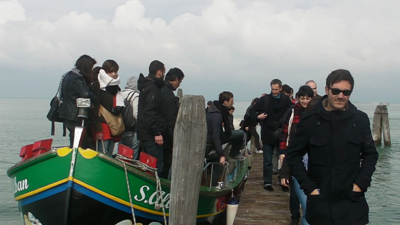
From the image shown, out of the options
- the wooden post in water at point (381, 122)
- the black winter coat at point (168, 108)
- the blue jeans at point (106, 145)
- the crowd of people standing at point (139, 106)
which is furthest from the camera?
the wooden post in water at point (381, 122)

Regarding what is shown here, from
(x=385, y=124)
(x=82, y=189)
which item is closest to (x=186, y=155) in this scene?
(x=82, y=189)

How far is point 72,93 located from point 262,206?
11.6ft

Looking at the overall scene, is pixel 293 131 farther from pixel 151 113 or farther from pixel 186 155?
pixel 151 113

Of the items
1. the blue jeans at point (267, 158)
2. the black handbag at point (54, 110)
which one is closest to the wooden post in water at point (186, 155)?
the black handbag at point (54, 110)

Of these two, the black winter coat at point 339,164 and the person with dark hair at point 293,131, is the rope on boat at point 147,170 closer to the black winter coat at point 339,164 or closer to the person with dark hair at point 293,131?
the person with dark hair at point 293,131

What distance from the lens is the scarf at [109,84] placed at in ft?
18.9

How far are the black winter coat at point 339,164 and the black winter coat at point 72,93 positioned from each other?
2.91 m

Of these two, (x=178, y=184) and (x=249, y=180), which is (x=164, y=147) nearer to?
(x=178, y=184)

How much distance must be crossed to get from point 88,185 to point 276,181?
501cm

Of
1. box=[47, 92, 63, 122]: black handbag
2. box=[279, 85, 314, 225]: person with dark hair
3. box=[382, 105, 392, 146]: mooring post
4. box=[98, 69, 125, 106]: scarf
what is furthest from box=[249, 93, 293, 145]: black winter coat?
box=[382, 105, 392, 146]: mooring post

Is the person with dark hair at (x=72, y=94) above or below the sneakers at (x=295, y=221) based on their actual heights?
above

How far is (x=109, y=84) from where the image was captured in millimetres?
5793

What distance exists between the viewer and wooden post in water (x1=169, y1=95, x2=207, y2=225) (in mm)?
4523

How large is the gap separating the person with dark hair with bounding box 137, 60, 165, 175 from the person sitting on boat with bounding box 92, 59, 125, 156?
321 millimetres
